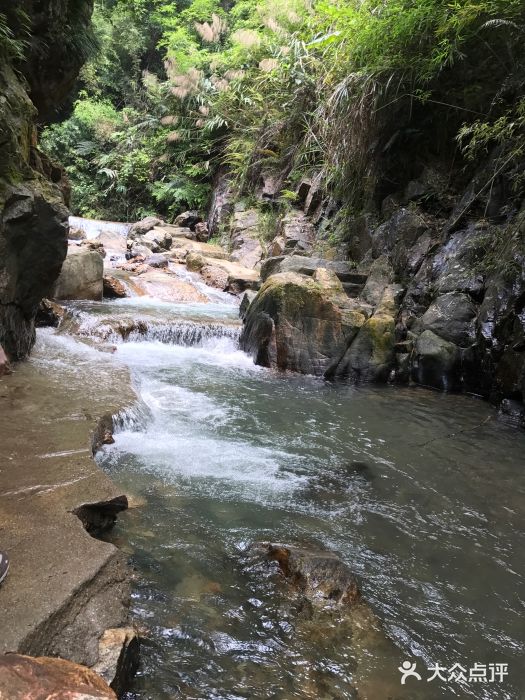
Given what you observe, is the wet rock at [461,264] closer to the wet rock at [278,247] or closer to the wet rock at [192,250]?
the wet rock at [278,247]

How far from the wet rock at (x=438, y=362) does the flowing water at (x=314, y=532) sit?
0.64 m

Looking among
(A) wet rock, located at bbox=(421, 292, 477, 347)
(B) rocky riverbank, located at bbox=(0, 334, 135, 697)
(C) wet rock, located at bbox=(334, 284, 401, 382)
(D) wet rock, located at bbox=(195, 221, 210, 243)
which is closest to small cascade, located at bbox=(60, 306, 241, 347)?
(C) wet rock, located at bbox=(334, 284, 401, 382)

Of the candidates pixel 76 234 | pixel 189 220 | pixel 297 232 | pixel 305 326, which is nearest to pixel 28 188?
pixel 305 326

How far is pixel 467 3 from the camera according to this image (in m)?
6.07

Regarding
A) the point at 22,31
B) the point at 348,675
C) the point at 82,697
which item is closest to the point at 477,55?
the point at 22,31

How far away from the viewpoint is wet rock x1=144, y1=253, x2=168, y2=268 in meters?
12.8

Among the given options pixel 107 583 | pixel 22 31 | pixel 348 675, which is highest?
pixel 22 31

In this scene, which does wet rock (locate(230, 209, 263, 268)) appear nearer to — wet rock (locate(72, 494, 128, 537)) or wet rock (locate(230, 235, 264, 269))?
wet rock (locate(230, 235, 264, 269))

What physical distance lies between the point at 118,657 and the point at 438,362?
5862mm

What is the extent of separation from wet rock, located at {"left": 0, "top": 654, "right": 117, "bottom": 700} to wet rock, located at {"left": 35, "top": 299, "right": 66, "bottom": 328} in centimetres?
643

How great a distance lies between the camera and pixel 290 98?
42.2ft

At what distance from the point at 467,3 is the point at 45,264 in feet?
20.2

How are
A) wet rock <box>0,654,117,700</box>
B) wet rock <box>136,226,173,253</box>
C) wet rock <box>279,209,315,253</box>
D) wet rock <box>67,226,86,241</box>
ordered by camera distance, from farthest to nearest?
1. wet rock <box>67,226,86,241</box>
2. wet rock <box>136,226,173,253</box>
3. wet rock <box>279,209,315,253</box>
4. wet rock <box>0,654,117,700</box>

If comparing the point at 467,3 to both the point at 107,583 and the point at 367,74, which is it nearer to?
the point at 367,74
